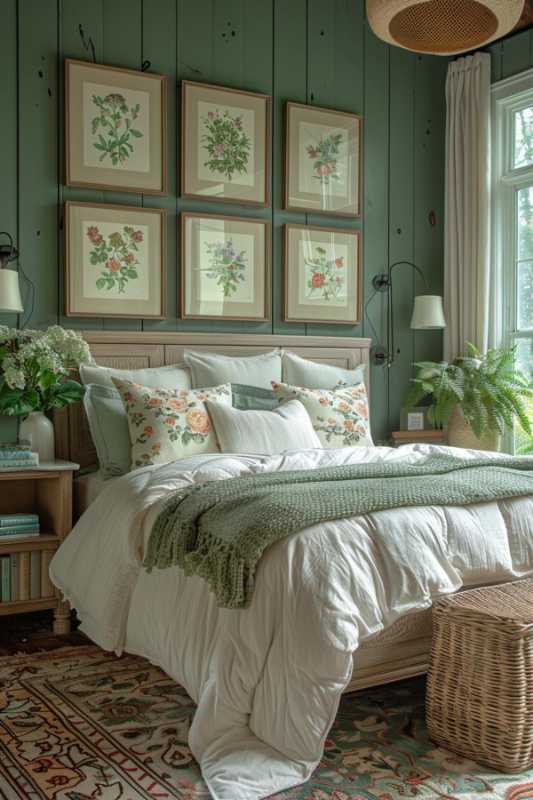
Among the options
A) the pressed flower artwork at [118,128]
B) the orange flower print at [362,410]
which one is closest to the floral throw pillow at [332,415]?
the orange flower print at [362,410]

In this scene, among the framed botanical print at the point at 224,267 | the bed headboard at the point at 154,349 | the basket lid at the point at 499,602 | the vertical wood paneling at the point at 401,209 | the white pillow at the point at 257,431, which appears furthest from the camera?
the vertical wood paneling at the point at 401,209

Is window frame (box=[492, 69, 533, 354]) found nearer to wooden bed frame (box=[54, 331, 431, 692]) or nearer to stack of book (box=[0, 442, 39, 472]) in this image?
wooden bed frame (box=[54, 331, 431, 692])

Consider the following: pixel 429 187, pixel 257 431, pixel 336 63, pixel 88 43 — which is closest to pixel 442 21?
pixel 257 431

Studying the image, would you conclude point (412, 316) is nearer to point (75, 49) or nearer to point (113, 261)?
point (113, 261)

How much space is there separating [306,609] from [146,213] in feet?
8.28

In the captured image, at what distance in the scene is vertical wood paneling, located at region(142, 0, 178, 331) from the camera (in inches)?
164

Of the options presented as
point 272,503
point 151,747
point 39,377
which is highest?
point 39,377

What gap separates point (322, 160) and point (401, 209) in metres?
0.62

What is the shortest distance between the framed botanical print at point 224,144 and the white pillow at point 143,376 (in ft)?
3.03

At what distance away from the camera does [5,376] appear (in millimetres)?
3510

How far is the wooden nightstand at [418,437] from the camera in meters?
4.73

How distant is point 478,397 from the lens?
4496mm

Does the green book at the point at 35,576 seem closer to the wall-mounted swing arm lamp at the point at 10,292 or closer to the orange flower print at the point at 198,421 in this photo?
the orange flower print at the point at 198,421

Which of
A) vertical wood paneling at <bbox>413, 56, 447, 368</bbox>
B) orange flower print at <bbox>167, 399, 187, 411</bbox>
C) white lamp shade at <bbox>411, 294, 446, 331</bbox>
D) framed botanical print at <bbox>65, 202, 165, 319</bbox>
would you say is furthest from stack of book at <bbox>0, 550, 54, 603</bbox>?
vertical wood paneling at <bbox>413, 56, 447, 368</bbox>
